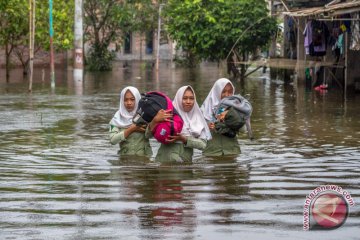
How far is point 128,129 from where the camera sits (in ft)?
38.2

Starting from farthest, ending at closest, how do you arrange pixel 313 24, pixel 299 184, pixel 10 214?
pixel 313 24
pixel 299 184
pixel 10 214

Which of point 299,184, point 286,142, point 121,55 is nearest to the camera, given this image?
point 299,184

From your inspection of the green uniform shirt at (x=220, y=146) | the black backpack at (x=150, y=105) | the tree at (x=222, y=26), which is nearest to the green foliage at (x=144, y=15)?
the tree at (x=222, y=26)

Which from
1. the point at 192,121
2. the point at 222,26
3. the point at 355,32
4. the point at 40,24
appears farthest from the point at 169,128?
the point at 40,24

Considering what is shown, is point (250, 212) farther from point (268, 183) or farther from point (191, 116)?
point (191, 116)

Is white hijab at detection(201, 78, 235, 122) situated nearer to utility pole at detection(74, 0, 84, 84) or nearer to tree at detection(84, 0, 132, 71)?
utility pole at detection(74, 0, 84, 84)

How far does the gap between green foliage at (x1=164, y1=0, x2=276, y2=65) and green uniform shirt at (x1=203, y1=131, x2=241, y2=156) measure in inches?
850

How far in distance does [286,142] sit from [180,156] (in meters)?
3.55

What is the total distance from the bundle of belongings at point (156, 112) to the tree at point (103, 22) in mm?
42395

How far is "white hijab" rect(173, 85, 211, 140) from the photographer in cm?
1155

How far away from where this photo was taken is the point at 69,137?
1602 cm

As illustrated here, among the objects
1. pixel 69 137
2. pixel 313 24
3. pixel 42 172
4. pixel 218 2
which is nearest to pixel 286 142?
pixel 69 137

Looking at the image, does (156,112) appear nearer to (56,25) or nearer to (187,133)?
(187,133)

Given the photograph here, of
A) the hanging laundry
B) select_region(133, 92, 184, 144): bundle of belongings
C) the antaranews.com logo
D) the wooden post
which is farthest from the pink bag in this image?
the wooden post
